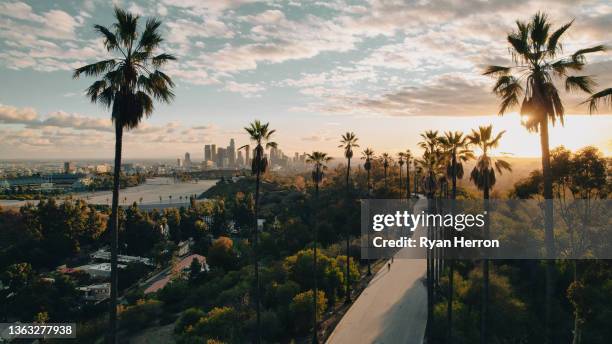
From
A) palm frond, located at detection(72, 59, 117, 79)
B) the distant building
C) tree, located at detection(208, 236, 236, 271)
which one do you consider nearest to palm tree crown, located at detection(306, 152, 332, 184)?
palm frond, located at detection(72, 59, 117, 79)

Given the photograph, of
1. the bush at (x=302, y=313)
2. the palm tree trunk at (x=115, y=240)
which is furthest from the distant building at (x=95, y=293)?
the palm tree trunk at (x=115, y=240)

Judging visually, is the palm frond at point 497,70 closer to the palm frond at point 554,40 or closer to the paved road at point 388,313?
the palm frond at point 554,40

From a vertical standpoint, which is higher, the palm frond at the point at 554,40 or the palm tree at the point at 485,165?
the palm frond at the point at 554,40

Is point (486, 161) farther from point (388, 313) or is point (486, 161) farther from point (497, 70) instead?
point (388, 313)

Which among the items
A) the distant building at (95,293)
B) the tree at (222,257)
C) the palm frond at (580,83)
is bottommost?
the distant building at (95,293)

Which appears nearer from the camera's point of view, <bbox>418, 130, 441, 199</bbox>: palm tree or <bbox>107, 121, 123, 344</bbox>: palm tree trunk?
<bbox>107, 121, 123, 344</bbox>: palm tree trunk

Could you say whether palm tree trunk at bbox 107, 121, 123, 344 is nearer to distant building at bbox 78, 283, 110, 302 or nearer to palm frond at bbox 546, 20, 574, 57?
palm frond at bbox 546, 20, 574, 57

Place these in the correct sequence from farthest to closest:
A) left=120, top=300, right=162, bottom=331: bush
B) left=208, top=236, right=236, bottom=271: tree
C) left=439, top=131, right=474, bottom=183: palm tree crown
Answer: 1. left=208, top=236, right=236, bottom=271: tree
2. left=120, top=300, right=162, bottom=331: bush
3. left=439, top=131, right=474, bottom=183: palm tree crown

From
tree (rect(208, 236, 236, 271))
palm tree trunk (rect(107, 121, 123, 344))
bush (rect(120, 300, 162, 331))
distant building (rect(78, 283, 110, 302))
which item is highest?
palm tree trunk (rect(107, 121, 123, 344))

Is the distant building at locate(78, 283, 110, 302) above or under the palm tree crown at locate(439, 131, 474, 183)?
under

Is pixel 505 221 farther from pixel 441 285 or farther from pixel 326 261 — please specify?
pixel 326 261
